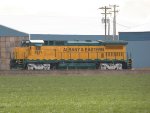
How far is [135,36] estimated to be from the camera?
71938 mm

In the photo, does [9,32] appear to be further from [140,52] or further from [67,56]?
[67,56]

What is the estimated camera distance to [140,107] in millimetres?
15898

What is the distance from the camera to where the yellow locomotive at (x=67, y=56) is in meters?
43.7

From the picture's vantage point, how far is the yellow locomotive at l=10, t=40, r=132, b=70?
43688 mm

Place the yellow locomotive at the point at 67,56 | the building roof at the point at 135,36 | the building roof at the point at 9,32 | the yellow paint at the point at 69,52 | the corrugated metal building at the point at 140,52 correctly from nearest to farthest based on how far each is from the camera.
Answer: the yellow locomotive at the point at 67,56 < the yellow paint at the point at 69,52 < the building roof at the point at 9,32 < the corrugated metal building at the point at 140,52 < the building roof at the point at 135,36

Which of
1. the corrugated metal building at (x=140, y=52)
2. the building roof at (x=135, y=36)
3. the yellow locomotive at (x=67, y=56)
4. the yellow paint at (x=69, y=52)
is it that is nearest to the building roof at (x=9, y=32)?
the corrugated metal building at (x=140, y=52)

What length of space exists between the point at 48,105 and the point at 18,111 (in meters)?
1.87

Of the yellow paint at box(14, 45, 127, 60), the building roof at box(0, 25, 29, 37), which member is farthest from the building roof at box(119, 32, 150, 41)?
the yellow paint at box(14, 45, 127, 60)

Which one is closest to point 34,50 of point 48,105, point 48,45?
point 48,45

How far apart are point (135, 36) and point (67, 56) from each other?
2916 cm

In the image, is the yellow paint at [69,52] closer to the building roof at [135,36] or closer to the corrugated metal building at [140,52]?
the corrugated metal building at [140,52]

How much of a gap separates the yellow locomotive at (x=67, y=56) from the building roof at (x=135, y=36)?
2588 centimetres

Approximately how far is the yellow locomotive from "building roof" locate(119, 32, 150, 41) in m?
25.9

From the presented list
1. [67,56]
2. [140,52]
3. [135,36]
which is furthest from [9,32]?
[67,56]
